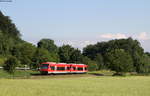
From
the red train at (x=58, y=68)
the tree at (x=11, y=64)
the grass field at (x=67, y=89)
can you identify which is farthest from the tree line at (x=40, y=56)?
the grass field at (x=67, y=89)

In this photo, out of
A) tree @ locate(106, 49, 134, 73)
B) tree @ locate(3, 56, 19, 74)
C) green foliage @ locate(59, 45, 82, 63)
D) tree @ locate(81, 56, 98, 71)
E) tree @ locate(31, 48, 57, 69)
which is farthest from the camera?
green foliage @ locate(59, 45, 82, 63)

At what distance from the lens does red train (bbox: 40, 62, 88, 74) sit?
86.7 meters

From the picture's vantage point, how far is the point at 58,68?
90.0 m

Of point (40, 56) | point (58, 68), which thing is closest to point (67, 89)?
point (58, 68)

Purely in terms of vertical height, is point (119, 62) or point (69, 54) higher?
point (69, 54)

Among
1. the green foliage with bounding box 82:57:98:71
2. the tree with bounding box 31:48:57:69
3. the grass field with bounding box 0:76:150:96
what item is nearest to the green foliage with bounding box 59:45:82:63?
the green foliage with bounding box 82:57:98:71

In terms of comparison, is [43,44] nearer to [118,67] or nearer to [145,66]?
[145,66]

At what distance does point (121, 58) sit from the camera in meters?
119

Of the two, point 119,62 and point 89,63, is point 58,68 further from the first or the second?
point 89,63

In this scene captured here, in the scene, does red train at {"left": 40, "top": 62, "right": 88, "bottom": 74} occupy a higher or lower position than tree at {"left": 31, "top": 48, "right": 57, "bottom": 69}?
lower

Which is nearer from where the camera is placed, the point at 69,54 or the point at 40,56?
the point at 40,56

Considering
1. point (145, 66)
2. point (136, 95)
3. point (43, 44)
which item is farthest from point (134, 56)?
point (136, 95)

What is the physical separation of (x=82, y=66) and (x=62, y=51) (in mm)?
43726

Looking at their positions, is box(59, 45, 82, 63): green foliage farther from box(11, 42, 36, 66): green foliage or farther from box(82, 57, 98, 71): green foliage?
box(11, 42, 36, 66): green foliage
